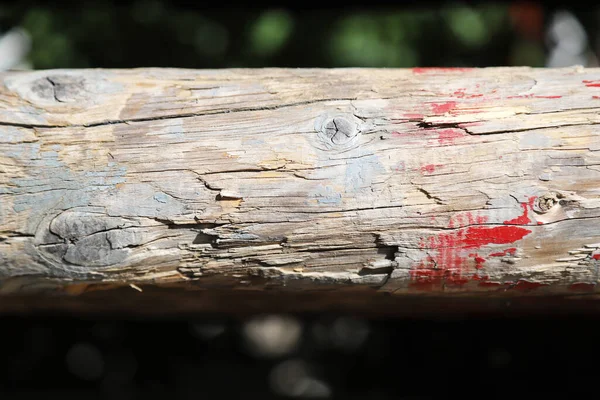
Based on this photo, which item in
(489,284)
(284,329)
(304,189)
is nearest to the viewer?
(304,189)

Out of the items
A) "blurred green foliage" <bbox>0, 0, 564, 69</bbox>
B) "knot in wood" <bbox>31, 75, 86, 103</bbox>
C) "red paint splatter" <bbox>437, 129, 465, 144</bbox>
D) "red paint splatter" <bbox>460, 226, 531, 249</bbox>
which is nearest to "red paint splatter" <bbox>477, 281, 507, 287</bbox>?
"red paint splatter" <bbox>460, 226, 531, 249</bbox>

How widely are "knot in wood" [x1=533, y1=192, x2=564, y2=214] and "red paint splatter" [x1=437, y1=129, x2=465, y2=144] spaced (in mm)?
212

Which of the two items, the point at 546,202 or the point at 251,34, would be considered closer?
the point at 546,202

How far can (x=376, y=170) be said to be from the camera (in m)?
1.21

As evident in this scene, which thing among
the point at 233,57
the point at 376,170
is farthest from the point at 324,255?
the point at 233,57

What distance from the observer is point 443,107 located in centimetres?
127

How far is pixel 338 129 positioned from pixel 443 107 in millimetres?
241

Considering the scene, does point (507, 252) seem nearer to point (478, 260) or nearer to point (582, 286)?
point (478, 260)

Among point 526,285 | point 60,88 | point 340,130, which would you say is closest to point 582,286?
point 526,285

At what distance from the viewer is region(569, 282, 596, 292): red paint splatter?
1340 mm

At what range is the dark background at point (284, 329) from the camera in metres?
2.59

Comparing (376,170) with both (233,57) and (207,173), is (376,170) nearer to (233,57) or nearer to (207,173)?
(207,173)

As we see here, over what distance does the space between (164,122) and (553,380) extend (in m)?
2.07

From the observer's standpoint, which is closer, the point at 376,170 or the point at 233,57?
the point at 376,170
